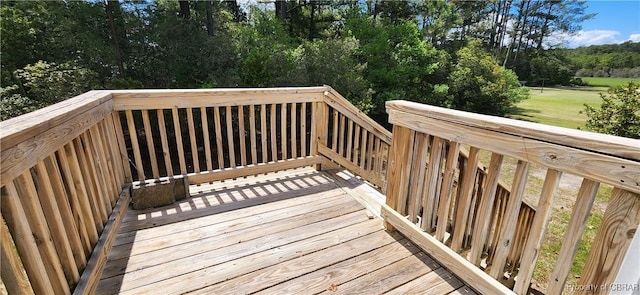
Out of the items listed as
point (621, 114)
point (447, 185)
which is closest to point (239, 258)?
point (447, 185)

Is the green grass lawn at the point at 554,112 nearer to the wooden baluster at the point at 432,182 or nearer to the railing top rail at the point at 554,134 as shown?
the wooden baluster at the point at 432,182

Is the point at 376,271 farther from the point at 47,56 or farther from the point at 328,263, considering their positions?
the point at 47,56

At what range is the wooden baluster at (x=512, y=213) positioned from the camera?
1.36m

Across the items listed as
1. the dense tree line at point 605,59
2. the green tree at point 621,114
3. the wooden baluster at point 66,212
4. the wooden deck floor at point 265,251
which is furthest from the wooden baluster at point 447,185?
the dense tree line at point 605,59

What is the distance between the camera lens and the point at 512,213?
142 centimetres

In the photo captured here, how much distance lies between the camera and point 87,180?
68.9 inches

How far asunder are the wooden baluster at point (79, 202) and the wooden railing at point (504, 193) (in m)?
1.94

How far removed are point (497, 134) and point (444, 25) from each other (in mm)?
19478

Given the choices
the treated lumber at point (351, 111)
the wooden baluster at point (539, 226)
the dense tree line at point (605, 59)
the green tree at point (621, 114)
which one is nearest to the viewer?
the wooden baluster at point (539, 226)

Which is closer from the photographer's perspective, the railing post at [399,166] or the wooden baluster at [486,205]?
the wooden baluster at [486,205]

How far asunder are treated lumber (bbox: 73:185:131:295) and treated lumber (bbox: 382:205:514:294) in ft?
6.23

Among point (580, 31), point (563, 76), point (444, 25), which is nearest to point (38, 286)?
point (444, 25)

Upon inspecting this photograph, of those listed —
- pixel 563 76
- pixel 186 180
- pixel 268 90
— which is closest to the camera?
pixel 186 180

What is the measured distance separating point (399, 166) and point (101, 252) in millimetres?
1998
